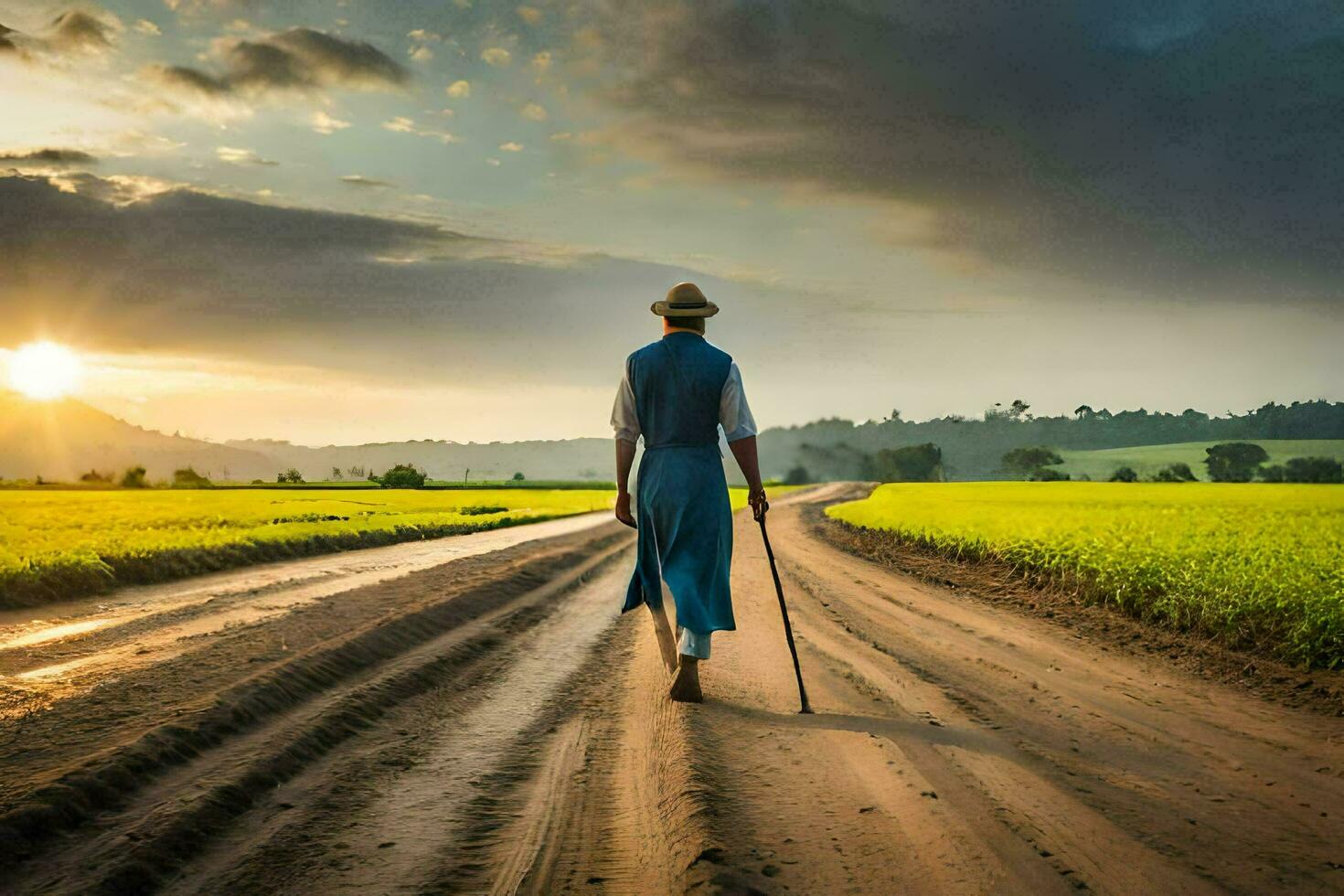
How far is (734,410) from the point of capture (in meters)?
5.98

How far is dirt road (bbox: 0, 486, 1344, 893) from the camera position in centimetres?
341

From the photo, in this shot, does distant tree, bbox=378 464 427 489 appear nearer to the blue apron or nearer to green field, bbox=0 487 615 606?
green field, bbox=0 487 615 606

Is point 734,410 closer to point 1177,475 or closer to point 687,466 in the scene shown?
point 687,466

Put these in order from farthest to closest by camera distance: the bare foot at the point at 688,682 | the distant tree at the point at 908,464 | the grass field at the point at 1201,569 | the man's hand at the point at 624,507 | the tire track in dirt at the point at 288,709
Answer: the distant tree at the point at 908,464 → the grass field at the point at 1201,569 → the man's hand at the point at 624,507 → the bare foot at the point at 688,682 → the tire track in dirt at the point at 288,709

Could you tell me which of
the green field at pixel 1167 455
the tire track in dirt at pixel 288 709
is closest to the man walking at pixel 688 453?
the tire track in dirt at pixel 288 709

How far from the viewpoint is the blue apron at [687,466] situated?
601cm

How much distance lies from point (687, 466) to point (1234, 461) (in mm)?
101929

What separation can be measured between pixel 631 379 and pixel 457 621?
184 inches

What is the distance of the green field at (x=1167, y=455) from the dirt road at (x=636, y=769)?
271ft

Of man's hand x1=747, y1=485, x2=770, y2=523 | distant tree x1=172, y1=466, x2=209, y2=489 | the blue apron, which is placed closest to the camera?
the blue apron

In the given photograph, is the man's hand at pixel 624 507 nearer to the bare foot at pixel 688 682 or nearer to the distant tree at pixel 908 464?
the bare foot at pixel 688 682

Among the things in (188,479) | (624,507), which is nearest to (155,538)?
(624,507)

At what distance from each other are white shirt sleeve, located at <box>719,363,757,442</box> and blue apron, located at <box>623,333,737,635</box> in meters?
0.05

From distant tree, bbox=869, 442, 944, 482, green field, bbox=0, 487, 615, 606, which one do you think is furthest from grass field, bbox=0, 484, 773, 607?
distant tree, bbox=869, 442, 944, 482
